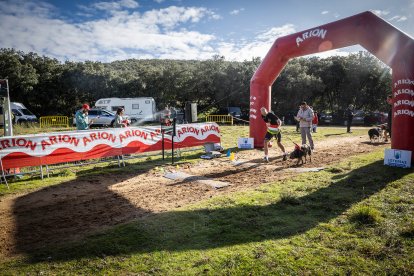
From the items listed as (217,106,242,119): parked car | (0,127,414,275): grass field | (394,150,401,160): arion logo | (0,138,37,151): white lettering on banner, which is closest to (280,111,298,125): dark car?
(217,106,242,119): parked car

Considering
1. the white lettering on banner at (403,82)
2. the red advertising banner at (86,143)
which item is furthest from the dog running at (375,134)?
the red advertising banner at (86,143)

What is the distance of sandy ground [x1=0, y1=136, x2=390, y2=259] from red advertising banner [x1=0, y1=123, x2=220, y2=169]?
4.12ft

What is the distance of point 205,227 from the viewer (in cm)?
485

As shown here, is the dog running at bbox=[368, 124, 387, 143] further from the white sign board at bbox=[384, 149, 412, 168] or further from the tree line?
the tree line

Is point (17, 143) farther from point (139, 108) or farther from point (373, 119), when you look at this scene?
point (373, 119)

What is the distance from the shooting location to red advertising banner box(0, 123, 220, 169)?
822 cm

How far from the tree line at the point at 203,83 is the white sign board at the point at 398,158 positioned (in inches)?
1035

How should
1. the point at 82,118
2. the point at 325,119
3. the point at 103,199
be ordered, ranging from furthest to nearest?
the point at 325,119, the point at 82,118, the point at 103,199

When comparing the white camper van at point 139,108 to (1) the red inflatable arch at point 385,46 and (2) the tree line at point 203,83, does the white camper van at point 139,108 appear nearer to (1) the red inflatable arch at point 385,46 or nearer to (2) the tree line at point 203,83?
(2) the tree line at point 203,83

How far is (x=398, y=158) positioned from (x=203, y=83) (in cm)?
3407

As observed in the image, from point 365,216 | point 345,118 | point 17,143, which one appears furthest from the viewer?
point 345,118

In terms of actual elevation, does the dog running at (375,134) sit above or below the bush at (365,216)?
above

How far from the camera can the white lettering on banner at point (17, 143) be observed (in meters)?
7.97

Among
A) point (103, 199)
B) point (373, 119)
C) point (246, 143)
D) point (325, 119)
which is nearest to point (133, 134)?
point (103, 199)
